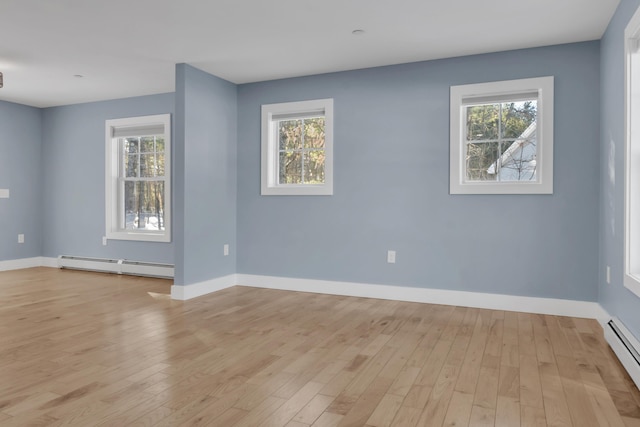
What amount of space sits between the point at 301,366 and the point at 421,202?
231cm

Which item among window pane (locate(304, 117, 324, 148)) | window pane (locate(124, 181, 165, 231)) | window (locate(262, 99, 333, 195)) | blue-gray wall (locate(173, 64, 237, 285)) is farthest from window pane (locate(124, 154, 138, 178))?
window pane (locate(304, 117, 324, 148))

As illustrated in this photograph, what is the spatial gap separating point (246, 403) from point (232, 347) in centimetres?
90

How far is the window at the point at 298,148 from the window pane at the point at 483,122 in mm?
1433

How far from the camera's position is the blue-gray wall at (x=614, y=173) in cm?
294

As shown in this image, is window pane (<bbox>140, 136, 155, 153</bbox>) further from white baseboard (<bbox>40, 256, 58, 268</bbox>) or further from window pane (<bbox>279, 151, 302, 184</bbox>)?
white baseboard (<bbox>40, 256, 58, 268</bbox>)

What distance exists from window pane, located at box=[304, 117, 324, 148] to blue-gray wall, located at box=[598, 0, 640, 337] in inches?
105

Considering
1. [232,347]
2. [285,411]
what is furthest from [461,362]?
[232,347]

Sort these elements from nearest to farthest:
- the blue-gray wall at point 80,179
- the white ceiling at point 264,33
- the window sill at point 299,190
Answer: the white ceiling at point 264,33 → the window sill at point 299,190 → the blue-gray wall at point 80,179

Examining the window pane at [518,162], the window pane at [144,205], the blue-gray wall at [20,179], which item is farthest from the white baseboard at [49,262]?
the window pane at [518,162]

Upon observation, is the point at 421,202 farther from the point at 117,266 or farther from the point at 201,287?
the point at 117,266

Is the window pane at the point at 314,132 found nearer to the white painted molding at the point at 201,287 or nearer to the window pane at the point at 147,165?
the white painted molding at the point at 201,287

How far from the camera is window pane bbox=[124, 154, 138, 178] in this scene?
623cm

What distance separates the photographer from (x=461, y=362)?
2.79m

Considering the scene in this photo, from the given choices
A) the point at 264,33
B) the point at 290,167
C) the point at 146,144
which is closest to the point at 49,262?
the point at 146,144
